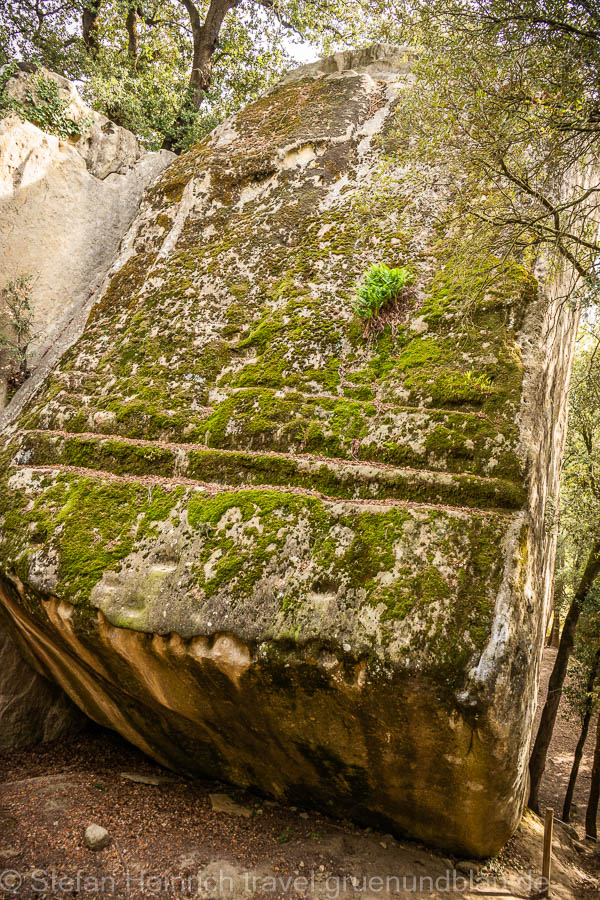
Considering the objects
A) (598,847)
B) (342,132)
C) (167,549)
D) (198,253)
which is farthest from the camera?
(342,132)

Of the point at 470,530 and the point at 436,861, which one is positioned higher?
the point at 470,530

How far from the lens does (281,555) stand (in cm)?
542

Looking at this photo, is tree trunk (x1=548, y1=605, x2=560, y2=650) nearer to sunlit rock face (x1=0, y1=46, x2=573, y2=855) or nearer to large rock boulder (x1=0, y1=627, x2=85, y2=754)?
sunlit rock face (x1=0, y1=46, x2=573, y2=855)

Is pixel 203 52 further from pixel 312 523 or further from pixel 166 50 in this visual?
pixel 312 523

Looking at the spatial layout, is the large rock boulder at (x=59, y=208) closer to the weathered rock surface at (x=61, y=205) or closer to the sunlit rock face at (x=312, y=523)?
the weathered rock surface at (x=61, y=205)

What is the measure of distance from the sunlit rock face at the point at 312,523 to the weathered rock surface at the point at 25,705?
62 cm

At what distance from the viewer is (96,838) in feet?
17.1

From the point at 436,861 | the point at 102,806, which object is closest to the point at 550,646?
the point at 436,861

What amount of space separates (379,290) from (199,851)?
7.48 m

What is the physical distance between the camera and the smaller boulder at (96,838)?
517 centimetres

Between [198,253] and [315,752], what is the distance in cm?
864

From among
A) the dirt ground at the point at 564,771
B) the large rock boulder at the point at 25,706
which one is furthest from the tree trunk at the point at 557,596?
the large rock boulder at the point at 25,706

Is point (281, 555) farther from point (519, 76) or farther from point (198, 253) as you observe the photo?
point (198, 253)

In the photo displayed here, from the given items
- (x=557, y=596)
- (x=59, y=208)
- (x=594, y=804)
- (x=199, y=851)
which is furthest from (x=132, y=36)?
(x=594, y=804)
